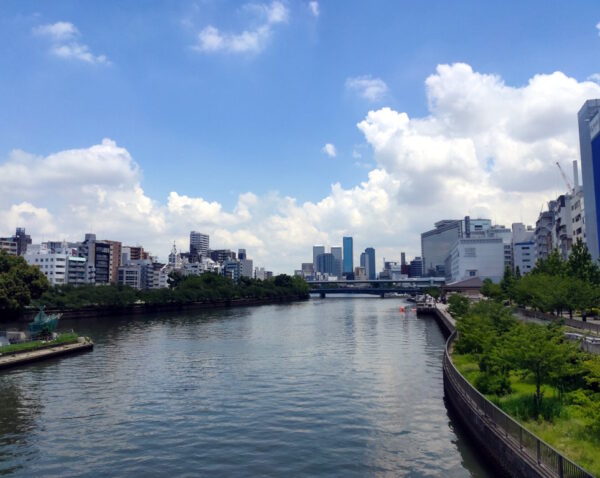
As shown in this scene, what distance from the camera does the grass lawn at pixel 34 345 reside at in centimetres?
5162

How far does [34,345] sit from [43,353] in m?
1.76

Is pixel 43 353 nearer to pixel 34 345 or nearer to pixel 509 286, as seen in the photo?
pixel 34 345

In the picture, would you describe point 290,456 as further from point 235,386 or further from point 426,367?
point 426,367

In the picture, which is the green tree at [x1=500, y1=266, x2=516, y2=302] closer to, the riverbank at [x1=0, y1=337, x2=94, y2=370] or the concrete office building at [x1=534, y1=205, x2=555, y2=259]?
the concrete office building at [x1=534, y1=205, x2=555, y2=259]

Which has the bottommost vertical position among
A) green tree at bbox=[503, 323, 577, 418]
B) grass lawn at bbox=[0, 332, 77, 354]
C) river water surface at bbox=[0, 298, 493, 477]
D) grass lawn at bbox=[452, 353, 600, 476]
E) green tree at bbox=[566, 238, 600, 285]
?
river water surface at bbox=[0, 298, 493, 477]

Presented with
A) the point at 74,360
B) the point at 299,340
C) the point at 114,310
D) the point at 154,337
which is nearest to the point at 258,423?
the point at 74,360

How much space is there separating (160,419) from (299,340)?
41111mm

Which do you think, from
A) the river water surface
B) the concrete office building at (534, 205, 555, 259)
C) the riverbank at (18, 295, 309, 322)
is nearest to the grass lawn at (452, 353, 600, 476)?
the river water surface

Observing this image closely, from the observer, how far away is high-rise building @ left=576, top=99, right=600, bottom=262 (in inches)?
4178

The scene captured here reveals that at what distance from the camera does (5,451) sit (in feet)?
86.6

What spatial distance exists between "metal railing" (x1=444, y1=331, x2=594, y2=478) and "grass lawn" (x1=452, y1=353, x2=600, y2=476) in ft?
4.76

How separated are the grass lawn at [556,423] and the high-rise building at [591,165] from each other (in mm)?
91911

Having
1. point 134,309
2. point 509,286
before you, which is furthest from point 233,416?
point 134,309

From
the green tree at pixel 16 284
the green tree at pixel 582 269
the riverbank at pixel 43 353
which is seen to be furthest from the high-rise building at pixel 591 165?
the green tree at pixel 16 284
